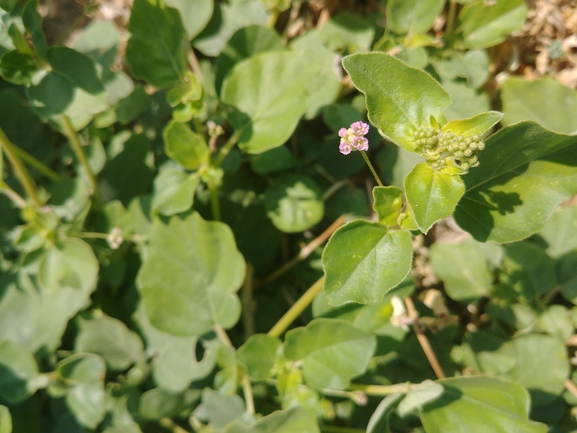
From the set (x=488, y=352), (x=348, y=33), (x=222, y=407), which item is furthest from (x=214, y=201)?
(x=488, y=352)

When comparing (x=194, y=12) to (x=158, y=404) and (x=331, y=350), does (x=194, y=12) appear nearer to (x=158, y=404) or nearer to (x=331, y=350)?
(x=331, y=350)

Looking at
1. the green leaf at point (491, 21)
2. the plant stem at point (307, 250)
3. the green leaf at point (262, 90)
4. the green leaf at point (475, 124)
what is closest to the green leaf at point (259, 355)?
the plant stem at point (307, 250)

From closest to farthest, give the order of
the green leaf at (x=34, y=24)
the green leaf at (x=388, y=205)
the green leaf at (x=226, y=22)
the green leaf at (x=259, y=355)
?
the green leaf at (x=388, y=205), the green leaf at (x=34, y=24), the green leaf at (x=259, y=355), the green leaf at (x=226, y=22)

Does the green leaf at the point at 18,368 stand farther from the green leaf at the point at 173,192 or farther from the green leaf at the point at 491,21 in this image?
the green leaf at the point at 491,21

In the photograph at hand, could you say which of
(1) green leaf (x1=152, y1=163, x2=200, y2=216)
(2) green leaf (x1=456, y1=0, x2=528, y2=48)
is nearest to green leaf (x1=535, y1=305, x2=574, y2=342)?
(2) green leaf (x1=456, y1=0, x2=528, y2=48)

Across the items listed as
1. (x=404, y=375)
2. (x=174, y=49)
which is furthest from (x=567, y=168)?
(x=174, y=49)

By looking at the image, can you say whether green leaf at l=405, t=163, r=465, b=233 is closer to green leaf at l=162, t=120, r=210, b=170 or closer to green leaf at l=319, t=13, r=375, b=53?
green leaf at l=162, t=120, r=210, b=170

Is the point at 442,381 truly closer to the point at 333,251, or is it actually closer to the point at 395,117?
the point at 333,251
